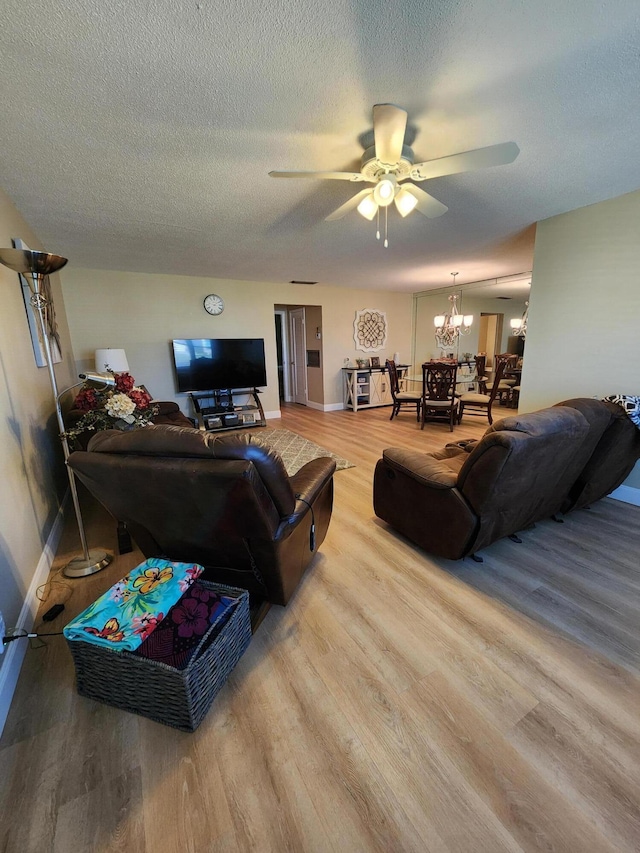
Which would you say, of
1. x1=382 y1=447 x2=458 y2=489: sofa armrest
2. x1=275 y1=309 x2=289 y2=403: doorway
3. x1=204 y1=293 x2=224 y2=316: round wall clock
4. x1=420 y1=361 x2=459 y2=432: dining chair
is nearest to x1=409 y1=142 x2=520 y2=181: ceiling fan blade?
x1=382 y1=447 x2=458 y2=489: sofa armrest

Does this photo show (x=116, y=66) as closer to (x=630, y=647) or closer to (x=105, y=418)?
(x=105, y=418)

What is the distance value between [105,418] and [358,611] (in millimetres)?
1922

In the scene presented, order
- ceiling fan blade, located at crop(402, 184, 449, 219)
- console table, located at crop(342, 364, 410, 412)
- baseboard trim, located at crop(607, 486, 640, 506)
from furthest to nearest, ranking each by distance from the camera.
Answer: console table, located at crop(342, 364, 410, 412), baseboard trim, located at crop(607, 486, 640, 506), ceiling fan blade, located at crop(402, 184, 449, 219)

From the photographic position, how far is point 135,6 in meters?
1.09

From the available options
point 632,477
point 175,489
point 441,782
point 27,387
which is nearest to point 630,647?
point 441,782

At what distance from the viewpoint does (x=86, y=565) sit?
204cm

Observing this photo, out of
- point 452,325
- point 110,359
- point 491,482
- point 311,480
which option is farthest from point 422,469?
point 452,325

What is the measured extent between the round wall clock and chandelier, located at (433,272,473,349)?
400 cm

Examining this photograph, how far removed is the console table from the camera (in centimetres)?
657

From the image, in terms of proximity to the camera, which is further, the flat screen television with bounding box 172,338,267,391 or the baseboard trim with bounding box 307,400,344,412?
the baseboard trim with bounding box 307,400,344,412

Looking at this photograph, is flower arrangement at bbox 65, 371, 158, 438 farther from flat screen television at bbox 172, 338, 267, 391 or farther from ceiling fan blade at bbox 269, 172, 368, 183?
flat screen television at bbox 172, 338, 267, 391

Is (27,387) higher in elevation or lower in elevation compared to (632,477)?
higher

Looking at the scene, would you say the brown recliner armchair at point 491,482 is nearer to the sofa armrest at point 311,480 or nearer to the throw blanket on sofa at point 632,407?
the throw blanket on sofa at point 632,407

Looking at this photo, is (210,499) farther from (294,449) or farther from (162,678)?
(294,449)
